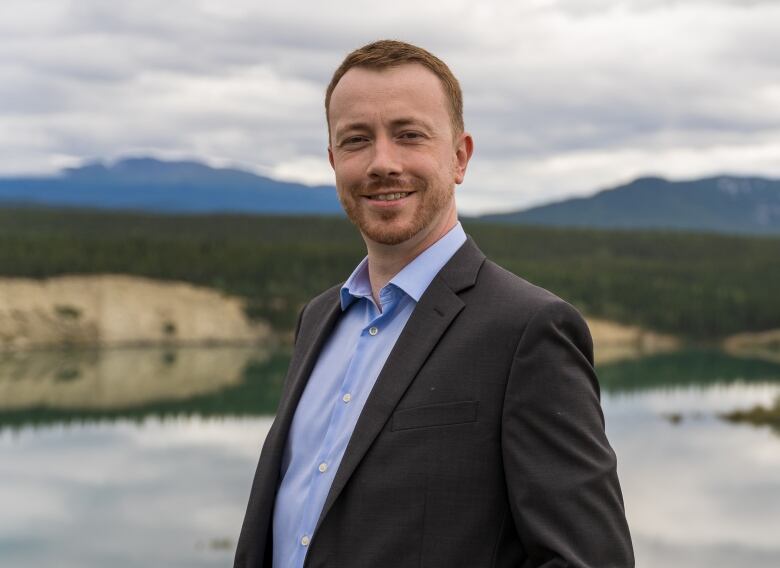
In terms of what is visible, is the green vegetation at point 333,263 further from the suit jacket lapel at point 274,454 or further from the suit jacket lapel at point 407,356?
the suit jacket lapel at point 407,356

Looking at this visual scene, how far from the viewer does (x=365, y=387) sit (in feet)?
9.61

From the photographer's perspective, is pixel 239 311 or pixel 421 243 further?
pixel 239 311

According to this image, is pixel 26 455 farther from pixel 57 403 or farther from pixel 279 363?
pixel 279 363

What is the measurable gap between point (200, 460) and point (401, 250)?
23395 mm

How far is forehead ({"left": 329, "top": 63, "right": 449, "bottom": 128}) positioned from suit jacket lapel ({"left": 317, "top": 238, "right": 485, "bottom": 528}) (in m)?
0.42

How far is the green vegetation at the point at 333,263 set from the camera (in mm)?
57875

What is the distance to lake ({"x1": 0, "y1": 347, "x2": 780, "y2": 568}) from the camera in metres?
18.5

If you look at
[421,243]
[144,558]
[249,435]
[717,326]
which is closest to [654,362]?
[717,326]

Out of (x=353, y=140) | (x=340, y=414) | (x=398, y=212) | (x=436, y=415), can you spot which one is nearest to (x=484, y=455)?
(x=436, y=415)

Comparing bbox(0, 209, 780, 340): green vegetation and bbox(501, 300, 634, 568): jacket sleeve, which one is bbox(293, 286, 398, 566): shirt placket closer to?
bbox(501, 300, 634, 568): jacket sleeve

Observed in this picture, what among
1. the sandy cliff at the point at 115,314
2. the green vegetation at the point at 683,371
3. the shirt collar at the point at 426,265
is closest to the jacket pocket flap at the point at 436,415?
the shirt collar at the point at 426,265

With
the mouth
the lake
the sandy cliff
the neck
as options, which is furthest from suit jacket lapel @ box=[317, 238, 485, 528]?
the sandy cliff

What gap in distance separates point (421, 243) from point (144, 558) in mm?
15449

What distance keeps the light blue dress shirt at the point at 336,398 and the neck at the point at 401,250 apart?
0.03 m
